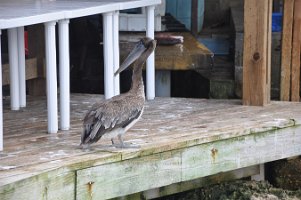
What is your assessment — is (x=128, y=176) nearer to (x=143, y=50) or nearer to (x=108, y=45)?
(x=143, y=50)

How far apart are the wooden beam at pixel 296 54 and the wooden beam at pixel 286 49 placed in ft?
0.14

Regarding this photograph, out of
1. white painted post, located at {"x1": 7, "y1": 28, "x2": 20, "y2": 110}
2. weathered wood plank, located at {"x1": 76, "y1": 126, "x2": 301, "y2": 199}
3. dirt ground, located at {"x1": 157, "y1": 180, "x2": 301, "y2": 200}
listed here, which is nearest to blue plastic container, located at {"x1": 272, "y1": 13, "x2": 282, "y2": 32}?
weathered wood plank, located at {"x1": 76, "y1": 126, "x2": 301, "y2": 199}

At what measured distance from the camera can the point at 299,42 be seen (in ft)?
33.6

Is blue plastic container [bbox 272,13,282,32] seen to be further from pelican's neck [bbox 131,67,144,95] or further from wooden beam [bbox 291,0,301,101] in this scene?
pelican's neck [bbox 131,67,144,95]

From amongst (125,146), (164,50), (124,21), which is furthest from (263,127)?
(124,21)

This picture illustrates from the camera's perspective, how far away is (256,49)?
9711mm

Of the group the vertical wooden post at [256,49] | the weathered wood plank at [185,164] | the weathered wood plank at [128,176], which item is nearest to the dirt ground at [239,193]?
the weathered wood plank at [185,164]

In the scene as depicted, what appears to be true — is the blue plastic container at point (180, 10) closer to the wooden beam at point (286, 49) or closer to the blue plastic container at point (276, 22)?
the blue plastic container at point (276, 22)

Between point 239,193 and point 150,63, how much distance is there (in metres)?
2.09

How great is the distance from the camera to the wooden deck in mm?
A: 7062

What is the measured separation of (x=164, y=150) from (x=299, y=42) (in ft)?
9.97

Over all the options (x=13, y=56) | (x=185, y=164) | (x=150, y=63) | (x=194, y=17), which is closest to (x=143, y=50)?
(x=185, y=164)

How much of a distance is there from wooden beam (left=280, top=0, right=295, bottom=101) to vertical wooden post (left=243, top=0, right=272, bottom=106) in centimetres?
44

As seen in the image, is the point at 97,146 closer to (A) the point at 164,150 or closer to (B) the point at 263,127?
(A) the point at 164,150
